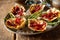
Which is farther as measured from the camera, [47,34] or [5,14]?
[5,14]

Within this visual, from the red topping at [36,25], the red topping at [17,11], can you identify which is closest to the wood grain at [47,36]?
the red topping at [36,25]

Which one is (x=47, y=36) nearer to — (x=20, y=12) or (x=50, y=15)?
(x=50, y=15)

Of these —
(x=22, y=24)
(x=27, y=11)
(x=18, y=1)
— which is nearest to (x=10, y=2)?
(x=18, y=1)

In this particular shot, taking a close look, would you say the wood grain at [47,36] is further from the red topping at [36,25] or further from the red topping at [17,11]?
the red topping at [17,11]

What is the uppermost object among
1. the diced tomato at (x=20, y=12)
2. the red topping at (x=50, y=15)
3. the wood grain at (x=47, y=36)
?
the diced tomato at (x=20, y=12)

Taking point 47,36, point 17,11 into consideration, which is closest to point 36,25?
point 47,36

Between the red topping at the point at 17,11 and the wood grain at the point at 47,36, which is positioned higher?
the red topping at the point at 17,11

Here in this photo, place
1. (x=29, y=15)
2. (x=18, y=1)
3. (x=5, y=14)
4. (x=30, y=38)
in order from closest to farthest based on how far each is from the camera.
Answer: (x=30, y=38) < (x=29, y=15) < (x=5, y=14) < (x=18, y=1)

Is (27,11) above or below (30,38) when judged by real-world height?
above

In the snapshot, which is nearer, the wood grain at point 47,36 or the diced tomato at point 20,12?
the wood grain at point 47,36

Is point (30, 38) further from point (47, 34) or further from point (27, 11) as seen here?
point (27, 11)

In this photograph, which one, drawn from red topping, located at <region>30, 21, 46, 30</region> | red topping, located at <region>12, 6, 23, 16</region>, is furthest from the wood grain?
red topping, located at <region>12, 6, 23, 16</region>
